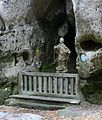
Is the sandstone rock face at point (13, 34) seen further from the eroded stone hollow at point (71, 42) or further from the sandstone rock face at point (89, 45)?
the eroded stone hollow at point (71, 42)

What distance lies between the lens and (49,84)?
9.42m

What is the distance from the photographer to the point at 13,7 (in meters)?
10.3

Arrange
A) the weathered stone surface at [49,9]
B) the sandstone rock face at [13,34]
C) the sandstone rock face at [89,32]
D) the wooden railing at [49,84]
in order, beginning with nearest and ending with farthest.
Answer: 1. the sandstone rock face at [89,32]
2. the wooden railing at [49,84]
3. the sandstone rock face at [13,34]
4. the weathered stone surface at [49,9]

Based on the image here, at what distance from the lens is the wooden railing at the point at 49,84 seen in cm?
918

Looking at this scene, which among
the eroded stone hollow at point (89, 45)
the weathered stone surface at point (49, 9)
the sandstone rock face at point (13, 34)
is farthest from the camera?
the weathered stone surface at point (49, 9)

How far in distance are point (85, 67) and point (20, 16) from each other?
302 centimetres

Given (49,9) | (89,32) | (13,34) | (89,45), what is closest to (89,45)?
(89,45)

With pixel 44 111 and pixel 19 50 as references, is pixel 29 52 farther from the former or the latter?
pixel 44 111

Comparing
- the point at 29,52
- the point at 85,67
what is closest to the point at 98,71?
the point at 85,67

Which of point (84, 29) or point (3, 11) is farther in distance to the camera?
point (3, 11)

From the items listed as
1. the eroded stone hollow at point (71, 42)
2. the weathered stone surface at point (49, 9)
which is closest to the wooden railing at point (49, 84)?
the weathered stone surface at point (49, 9)

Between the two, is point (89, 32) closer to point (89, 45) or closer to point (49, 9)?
point (89, 45)

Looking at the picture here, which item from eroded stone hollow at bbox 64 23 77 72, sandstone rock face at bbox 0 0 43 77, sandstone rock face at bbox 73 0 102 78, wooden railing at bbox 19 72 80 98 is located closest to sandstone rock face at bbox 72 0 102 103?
sandstone rock face at bbox 73 0 102 78

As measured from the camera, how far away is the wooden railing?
9184mm
